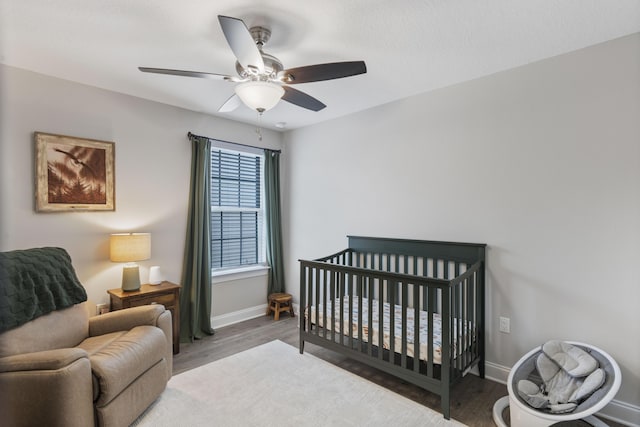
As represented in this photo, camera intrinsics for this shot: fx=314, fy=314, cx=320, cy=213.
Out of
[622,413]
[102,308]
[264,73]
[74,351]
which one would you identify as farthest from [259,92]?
[622,413]

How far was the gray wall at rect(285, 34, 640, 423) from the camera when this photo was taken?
196cm

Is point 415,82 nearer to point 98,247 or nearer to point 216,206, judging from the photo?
point 216,206

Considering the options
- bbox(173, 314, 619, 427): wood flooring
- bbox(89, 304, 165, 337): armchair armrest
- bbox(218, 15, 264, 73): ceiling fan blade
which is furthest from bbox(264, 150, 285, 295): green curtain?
bbox(218, 15, 264, 73): ceiling fan blade

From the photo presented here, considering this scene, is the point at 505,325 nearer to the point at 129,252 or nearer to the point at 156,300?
the point at 156,300

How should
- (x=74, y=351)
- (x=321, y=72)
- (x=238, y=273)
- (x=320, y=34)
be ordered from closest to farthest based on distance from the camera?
(x=74, y=351) < (x=321, y=72) < (x=320, y=34) < (x=238, y=273)

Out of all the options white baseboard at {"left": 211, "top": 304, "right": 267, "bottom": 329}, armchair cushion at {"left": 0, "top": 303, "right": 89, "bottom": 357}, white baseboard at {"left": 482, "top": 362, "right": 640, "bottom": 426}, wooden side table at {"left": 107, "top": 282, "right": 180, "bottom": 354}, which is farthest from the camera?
white baseboard at {"left": 211, "top": 304, "right": 267, "bottom": 329}

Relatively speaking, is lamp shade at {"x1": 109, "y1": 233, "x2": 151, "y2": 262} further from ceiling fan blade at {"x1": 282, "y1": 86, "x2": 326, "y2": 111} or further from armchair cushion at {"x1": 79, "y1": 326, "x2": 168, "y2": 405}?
ceiling fan blade at {"x1": 282, "y1": 86, "x2": 326, "y2": 111}

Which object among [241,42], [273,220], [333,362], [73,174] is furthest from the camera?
[273,220]

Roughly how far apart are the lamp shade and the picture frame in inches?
12.9

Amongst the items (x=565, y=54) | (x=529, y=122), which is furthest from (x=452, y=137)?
(x=565, y=54)

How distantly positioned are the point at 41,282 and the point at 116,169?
120 centimetres

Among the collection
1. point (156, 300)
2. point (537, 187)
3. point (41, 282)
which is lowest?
point (156, 300)

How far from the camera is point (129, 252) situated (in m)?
2.66

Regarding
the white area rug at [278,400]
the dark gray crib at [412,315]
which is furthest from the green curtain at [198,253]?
the dark gray crib at [412,315]
